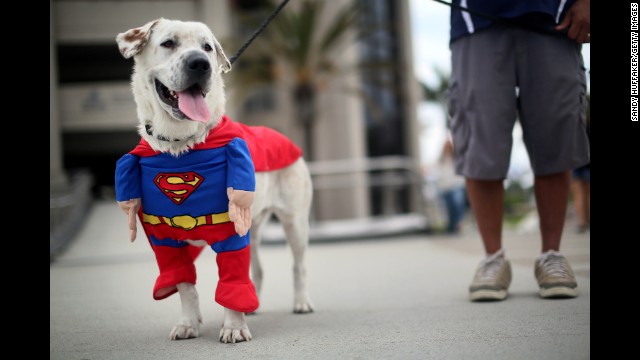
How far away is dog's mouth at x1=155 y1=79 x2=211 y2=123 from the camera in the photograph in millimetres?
2689

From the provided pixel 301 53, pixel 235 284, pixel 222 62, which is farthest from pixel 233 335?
pixel 301 53

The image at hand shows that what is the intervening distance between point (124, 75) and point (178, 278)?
22349 mm

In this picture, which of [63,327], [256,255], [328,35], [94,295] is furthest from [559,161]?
[328,35]

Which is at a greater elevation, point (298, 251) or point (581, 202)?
point (298, 251)

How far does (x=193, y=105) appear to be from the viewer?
8.89ft

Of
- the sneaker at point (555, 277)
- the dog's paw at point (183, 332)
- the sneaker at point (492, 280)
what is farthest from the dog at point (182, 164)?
the sneaker at point (555, 277)

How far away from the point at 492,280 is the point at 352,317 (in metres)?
0.83

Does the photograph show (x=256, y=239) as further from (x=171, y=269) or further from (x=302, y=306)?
(x=171, y=269)

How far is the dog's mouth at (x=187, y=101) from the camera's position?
2689 millimetres

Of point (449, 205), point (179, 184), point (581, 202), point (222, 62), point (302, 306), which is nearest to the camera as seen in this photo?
point (179, 184)

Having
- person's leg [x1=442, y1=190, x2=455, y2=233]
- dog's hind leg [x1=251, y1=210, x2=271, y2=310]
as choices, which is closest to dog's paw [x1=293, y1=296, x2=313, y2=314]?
dog's hind leg [x1=251, y1=210, x2=271, y2=310]

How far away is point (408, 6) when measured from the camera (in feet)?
65.4
